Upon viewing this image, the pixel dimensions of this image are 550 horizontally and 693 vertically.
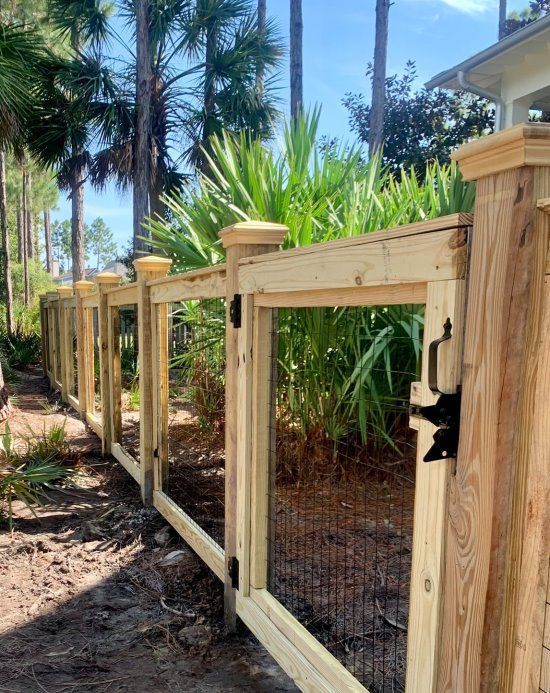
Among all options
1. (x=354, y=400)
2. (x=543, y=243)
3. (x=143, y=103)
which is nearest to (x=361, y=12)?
(x=143, y=103)

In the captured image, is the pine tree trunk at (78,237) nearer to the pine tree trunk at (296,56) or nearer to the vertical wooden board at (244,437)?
the pine tree trunk at (296,56)

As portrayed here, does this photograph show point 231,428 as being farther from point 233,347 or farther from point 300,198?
point 300,198

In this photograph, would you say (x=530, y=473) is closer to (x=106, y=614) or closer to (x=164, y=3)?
(x=106, y=614)

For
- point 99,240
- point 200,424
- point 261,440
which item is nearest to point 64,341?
point 200,424

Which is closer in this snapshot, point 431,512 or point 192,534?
point 431,512

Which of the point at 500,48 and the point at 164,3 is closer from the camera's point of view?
the point at 500,48

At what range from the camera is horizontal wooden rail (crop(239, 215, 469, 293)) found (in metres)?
1.19

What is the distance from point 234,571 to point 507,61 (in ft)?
18.8

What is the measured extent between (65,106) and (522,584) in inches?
486

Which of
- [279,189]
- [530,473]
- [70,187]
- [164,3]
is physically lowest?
[530,473]

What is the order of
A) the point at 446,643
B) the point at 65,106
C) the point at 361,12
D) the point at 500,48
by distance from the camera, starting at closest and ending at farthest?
the point at 446,643 < the point at 500,48 < the point at 65,106 < the point at 361,12

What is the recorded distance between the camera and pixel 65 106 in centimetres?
1123

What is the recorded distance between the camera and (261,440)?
2.26 meters

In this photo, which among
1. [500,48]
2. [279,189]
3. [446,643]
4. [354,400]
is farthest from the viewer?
[500,48]
